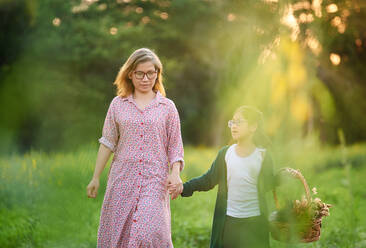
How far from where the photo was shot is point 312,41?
1547 mm

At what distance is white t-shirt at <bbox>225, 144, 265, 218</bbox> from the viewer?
9.36 ft

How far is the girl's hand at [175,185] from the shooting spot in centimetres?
304

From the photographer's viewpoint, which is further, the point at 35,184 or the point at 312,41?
the point at 35,184

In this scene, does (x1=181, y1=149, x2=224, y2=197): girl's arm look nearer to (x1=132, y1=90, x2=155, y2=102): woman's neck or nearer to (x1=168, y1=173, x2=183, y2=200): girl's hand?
(x1=168, y1=173, x2=183, y2=200): girl's hand

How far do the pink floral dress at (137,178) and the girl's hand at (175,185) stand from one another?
0.05 m

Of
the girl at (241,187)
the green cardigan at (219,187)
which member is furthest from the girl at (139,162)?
the girl at (241,187)

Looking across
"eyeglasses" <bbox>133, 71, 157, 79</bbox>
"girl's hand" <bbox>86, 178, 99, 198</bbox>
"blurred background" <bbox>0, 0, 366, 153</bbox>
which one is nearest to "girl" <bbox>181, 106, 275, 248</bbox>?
"eyeglasses" <bbox>133, 71, 157, 79</bbox>

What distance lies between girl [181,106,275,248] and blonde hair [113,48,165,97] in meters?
0.66

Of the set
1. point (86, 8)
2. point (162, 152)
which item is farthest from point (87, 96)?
point (162, 152)

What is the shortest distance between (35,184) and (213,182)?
10.3ft

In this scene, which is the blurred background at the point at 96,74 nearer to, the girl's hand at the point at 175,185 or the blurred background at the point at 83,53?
the blurred background at the point at 83,53

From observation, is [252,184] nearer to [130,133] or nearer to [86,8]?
[130,133]

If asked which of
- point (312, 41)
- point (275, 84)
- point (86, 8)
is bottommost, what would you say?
point (275, 84)

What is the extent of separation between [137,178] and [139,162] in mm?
107
